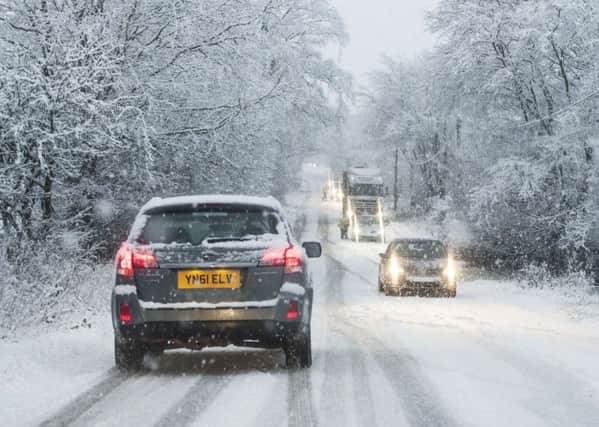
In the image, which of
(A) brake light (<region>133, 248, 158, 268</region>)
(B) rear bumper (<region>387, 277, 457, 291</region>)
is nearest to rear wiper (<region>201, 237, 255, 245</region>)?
(A) brake light (<region>133, 248, 158, 268</region>)

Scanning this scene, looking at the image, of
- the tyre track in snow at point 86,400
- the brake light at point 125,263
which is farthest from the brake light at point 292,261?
the tyre track in snow at point 86,400

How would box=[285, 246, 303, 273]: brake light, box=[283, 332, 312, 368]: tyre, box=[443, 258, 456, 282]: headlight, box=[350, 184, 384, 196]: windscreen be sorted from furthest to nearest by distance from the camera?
box=[350, 184, 384, 196]: windscreen < box=[443, 258, 456, 282]: headlight < box=[283, 332, 312, 368]: tyre < box=[285, 246, 303, 273]: brake light

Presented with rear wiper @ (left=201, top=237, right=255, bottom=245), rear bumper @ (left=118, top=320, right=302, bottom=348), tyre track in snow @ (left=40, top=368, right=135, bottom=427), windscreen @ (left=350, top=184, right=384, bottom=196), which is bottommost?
tyre track in snow @ (left=40, top=368, right=135, bottom=427)

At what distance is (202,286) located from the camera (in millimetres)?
8258

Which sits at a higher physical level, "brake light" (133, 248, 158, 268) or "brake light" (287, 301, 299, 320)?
"brake light" (133, 248, 158, 268)

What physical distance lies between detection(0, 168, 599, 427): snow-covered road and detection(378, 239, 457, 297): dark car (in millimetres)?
7266

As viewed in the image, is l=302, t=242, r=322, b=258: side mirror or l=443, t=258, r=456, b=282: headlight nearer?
l=302, t=242, r=322, b=258: side mirror

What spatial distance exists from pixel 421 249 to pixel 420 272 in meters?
1.07

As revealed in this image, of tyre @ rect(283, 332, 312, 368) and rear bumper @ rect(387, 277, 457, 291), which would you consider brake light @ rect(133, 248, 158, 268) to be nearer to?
tyre @ rect(283, 332, 312, 368)

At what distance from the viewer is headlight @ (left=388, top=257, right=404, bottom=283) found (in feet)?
70.7

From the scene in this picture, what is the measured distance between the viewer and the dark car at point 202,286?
8227mm

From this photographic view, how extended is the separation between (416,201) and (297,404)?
68198 millimetres

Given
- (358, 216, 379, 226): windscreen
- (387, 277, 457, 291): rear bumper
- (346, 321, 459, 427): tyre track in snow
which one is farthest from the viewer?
(358, 216, 379, 226): windscreen

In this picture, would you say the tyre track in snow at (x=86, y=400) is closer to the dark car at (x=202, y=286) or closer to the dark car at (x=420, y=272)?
the dark car at (x=202, y=286)
